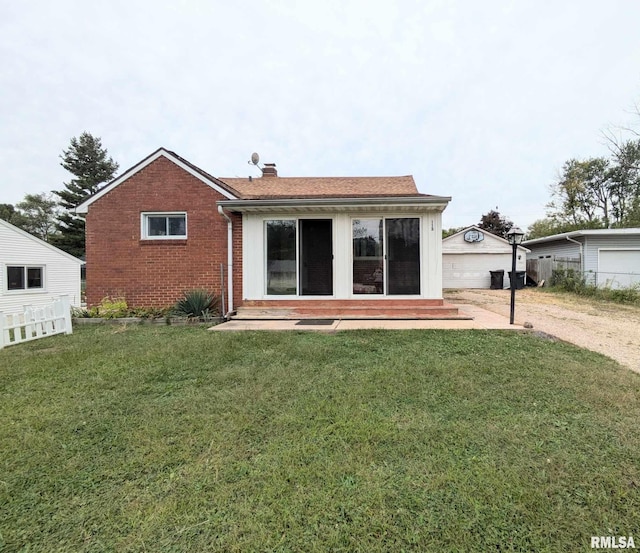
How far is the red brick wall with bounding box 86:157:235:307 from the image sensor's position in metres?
8.33

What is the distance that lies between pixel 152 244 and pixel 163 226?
56 centimetres

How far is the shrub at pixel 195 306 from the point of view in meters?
7.77

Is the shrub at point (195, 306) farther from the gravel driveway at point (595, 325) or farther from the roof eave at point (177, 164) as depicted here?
the gravel driveway at point (595, 325)

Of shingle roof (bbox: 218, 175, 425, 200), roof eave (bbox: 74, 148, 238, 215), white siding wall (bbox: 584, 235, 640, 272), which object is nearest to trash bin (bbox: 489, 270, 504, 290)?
white siding wall (bbox: 584, 235, 640, 272)

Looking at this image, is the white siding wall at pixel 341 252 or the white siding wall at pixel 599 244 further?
the white siding wall at pixel 599 244

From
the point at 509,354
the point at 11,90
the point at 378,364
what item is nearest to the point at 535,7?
the point at 509,354

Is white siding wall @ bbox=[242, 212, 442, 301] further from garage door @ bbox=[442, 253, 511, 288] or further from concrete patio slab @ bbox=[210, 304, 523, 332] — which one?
garage door @ bbox=[442, 253, 511, 288]

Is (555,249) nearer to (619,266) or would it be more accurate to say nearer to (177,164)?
(619,266)

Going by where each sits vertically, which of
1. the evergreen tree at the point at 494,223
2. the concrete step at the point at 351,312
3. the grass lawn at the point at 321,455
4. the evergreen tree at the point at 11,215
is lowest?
the grass lawn at the point at 321,455

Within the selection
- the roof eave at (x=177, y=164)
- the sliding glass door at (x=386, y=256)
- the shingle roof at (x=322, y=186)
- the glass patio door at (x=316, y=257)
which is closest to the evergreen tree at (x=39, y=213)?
the roof eave at (x=177, y=164)

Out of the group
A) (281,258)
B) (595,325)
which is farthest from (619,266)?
(281,258)

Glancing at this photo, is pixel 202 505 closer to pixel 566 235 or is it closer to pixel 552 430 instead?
pixel 552 430

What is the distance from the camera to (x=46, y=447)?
2535 millimetres

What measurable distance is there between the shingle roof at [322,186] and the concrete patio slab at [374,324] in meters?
4.10
